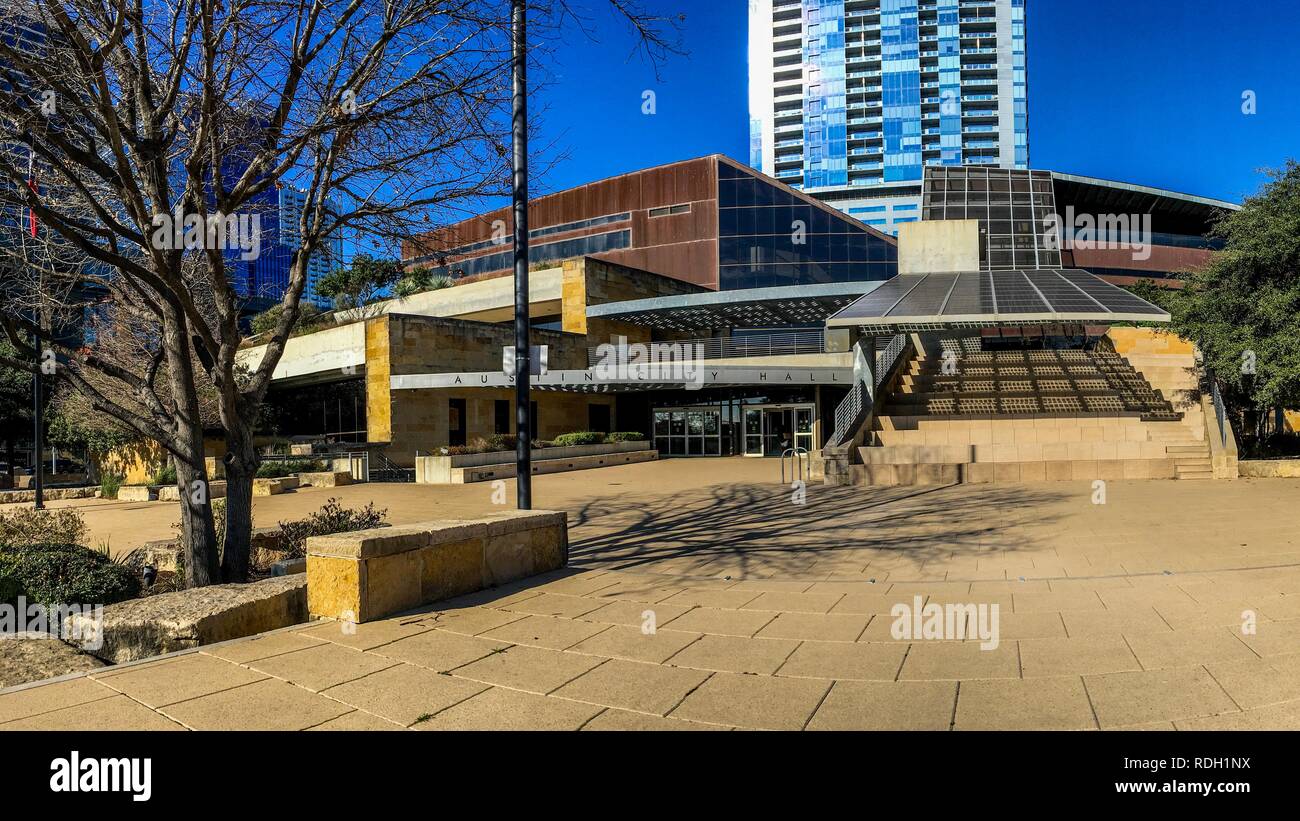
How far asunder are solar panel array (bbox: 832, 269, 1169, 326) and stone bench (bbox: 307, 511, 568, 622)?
14.9 meters

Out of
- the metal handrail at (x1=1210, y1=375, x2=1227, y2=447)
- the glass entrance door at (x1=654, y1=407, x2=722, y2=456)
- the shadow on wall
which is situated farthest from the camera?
the glass entrance door at (x1=654, y1=407, x2=722, y2=456)

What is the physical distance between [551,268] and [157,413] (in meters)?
30.3

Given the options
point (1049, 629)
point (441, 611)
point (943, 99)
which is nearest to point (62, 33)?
point (441, 611)

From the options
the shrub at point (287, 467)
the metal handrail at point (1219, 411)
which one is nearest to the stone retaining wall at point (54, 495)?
the shrub at point (287, 467)

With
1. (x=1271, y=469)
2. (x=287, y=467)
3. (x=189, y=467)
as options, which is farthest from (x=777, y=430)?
(x=189, y=467)

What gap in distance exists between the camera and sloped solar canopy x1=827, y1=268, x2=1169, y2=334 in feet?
62.7

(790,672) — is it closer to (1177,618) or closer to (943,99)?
(1177,618)

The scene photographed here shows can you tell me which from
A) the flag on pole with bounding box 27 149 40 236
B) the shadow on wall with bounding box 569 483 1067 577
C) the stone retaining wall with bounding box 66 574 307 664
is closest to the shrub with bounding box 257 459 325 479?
the shadow on wall with bounding box 569 483 1067 577

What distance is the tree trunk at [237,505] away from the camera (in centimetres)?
722

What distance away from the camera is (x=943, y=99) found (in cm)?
10456

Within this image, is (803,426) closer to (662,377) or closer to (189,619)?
(662,377)

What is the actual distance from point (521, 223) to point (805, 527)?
588 centimetres

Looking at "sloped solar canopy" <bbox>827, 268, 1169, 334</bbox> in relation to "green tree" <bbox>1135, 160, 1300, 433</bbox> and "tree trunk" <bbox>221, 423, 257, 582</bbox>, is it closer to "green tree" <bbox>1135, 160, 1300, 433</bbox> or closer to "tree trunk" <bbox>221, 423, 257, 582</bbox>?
"green tree" <bbox>1135, 160, 1300, 433</bbox>
